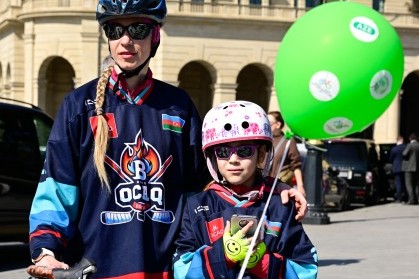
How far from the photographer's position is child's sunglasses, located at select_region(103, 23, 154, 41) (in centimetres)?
416

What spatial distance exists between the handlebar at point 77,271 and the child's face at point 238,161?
29.3 inches

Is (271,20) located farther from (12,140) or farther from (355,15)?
(355,15)

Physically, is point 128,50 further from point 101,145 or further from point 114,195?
point 114,195

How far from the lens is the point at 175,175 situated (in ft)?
13.7

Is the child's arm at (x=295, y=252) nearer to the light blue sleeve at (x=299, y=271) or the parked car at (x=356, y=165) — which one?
the light blue sleeve at (x=299, y=271)

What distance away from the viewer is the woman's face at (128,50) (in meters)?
4.14

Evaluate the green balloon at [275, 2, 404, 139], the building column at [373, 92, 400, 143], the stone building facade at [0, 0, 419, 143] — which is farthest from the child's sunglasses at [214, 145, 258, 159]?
the building column at [373, 92, 400, 143]

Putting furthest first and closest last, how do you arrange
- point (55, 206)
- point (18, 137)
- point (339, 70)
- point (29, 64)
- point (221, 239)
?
point (29, 64) < point (18, 137) < point (339, 70) < point (55, 206) < point (221, 239)

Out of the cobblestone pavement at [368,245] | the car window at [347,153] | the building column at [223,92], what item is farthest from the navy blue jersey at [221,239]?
the building column at [223,92]

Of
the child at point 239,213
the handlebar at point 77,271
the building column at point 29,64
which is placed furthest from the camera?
the building column at point 29,64

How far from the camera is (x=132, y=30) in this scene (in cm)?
417

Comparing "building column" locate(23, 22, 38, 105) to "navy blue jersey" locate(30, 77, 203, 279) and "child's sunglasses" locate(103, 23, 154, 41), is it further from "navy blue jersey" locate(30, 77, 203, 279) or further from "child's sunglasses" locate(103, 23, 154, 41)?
"navy blue jersey" locate(30, 77, 203, 279)

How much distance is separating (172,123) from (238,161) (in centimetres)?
33

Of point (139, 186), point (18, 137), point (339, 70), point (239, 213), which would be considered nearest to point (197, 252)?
point (239, 213)
